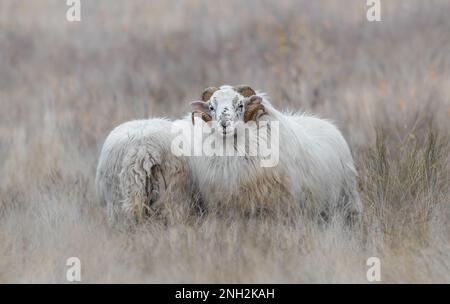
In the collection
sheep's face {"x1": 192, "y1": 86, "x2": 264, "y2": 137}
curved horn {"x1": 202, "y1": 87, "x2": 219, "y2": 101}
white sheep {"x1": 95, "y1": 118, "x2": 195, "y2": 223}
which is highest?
curved horn {"x1": 202, "y1": 87, "x2": 219, "y2": 101}

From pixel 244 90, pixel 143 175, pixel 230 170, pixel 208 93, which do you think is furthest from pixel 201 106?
pixel 143 175

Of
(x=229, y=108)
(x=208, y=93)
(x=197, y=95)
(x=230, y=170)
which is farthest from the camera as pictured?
(x=197, y=95)

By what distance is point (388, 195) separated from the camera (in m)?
7.84

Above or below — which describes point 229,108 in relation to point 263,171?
above

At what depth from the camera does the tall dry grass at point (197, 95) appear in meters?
6.57

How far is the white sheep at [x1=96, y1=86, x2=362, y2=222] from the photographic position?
289 inches

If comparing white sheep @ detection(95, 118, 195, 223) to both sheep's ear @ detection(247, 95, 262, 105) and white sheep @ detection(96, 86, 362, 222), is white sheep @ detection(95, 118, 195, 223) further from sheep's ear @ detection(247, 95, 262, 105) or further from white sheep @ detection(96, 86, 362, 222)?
sheep's ear @ detection(247, 95, 262, 105)

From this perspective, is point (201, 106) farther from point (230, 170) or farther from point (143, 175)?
point (143, 175)

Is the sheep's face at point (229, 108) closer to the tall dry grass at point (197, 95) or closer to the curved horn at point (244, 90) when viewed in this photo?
the curved horn at point (244, 90)

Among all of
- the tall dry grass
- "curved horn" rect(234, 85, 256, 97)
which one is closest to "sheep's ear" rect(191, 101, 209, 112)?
"curved horn" rect(234, 85, 256, 97)

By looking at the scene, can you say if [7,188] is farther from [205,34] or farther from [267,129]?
[205,34]

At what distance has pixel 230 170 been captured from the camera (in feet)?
24.1

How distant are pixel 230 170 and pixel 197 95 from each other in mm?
5703

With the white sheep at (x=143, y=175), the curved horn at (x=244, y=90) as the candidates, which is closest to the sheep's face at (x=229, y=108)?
the curved horn at (x=244, y=90)
